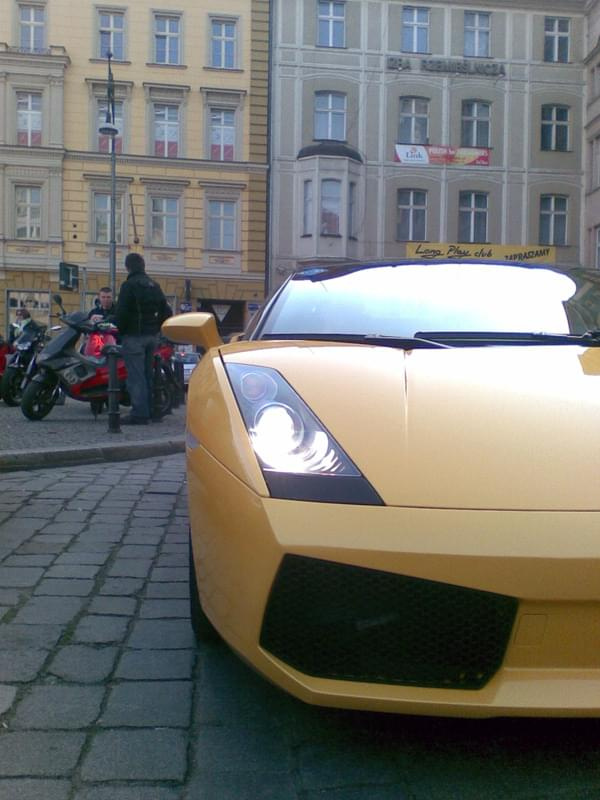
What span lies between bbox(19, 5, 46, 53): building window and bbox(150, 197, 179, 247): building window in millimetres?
6452

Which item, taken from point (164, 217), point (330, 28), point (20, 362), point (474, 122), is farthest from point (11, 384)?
point (474, 122)

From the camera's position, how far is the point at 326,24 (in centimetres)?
3142

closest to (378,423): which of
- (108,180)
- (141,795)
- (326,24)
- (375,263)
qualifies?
(141,795)

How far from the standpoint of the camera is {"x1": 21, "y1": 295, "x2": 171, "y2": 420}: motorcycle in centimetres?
967

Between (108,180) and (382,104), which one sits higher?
(382,104)

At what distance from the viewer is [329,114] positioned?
31.4 metres

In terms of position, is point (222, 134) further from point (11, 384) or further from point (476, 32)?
point (11, 384)

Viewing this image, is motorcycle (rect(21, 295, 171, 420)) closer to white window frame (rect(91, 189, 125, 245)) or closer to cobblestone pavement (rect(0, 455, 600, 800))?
cobblestone pavement (rect(0, 455, 600, 800))

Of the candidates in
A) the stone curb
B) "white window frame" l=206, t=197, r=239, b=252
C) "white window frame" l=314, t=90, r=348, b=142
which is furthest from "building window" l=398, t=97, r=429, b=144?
the stone curb

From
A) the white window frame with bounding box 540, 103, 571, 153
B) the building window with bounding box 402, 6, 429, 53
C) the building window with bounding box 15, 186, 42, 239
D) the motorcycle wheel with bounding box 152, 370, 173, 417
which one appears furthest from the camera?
the white window frame with bounding box 540, 103, 571, 153

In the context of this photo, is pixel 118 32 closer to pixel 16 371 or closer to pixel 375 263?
pixel 16 371

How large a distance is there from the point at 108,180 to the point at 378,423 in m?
30.1

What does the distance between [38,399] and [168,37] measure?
24.6m

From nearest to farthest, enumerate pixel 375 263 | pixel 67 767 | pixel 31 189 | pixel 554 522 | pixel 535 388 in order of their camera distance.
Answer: pixel 554 522
pixel 67 767
pixel 535 388
pixel 375 263
pixel 31 189
